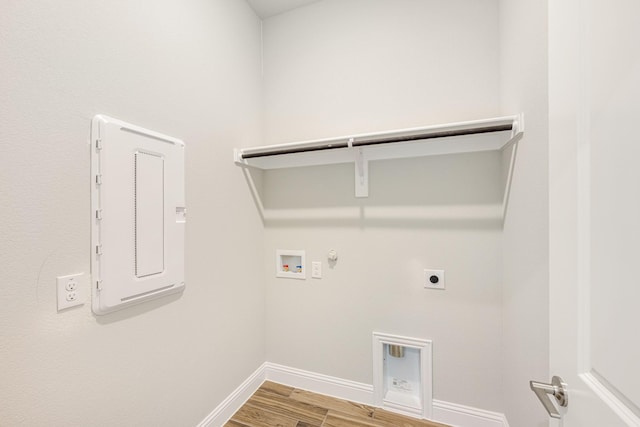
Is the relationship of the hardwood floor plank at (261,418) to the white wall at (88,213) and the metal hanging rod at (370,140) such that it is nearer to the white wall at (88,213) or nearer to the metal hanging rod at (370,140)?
the white wall at (88,213)

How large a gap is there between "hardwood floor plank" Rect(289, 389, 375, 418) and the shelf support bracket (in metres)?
1.44

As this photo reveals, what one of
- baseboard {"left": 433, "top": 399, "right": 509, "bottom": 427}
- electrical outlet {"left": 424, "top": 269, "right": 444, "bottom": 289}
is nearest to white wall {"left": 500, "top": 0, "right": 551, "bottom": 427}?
baseboard {"left": 433, "top": 399, "right": 509, "bottom": 427}

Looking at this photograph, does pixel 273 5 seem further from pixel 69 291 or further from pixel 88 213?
pixel 69 291

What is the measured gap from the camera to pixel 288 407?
1.72 m

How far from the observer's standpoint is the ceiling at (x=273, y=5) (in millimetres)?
1899

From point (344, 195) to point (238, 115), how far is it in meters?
0.93

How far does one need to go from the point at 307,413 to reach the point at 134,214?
159 centimetres

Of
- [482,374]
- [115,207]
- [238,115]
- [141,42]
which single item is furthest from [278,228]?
[482,374]

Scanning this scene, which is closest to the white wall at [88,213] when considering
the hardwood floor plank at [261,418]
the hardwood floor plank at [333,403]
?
the hardwood floor plank at [261,418]

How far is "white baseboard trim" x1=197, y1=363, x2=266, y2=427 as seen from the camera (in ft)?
5.02

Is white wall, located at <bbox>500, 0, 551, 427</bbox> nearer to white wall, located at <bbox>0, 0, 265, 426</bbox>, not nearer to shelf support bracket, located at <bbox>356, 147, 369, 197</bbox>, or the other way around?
shelf support bracket, located at <bbox>356, 147, 369, 197</bbox>

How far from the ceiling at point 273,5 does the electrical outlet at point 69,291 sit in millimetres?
2092

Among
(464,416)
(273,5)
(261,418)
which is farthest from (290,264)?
(273,5)

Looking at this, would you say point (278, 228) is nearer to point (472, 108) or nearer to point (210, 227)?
point (210, 227)
